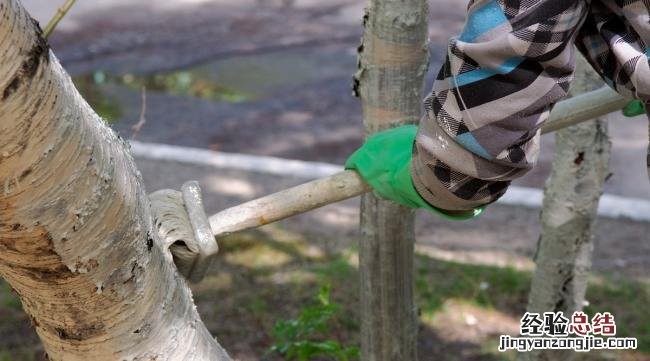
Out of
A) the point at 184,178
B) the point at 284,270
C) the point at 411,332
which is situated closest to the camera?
the point at 411,332

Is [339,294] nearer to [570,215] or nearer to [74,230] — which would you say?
[570,215]

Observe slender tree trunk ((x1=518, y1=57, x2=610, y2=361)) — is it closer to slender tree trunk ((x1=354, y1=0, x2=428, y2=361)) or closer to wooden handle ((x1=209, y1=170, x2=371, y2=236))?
slender tree trunk ((x1=354, y1=0, x2=428, y2=361))

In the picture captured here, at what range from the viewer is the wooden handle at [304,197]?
172 cm

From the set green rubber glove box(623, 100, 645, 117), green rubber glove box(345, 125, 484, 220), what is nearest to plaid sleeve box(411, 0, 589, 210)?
green rubber glove box(345, 125, 484, 220)

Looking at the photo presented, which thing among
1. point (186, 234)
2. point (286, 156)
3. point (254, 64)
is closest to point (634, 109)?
point (186, 234)

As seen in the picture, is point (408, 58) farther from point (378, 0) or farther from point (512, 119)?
point (512, 119)

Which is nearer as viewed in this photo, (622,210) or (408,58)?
(408,58)

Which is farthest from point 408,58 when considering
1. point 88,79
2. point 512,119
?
point 88,79

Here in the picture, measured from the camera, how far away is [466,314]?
3.41 m

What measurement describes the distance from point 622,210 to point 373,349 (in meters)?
2.41

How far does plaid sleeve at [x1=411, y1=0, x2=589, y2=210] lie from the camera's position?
4.32ft

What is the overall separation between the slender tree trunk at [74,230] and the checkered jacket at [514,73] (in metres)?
0.51

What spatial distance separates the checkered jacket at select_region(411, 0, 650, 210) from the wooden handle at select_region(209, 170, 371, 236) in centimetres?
32

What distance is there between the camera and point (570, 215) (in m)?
2.57
